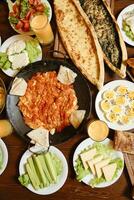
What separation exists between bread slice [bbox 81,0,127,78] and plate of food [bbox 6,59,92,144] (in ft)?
0.76

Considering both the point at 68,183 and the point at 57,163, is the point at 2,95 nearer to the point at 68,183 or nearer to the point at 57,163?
the point at 57,163

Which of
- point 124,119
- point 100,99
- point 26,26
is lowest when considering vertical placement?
point 124,119

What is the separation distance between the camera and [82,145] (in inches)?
108

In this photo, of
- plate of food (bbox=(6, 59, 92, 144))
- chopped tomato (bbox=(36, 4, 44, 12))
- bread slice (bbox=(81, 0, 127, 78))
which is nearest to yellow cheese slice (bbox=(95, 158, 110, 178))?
plate of food (bbox=(6, 59, 92, 144))

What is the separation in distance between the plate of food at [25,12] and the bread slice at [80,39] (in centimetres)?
9

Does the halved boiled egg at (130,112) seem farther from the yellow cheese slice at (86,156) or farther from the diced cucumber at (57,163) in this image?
the diced cucumber at (57,163)

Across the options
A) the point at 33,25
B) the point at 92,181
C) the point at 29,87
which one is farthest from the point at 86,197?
the point at 33,25

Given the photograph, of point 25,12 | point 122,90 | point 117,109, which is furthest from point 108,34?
point 25,12

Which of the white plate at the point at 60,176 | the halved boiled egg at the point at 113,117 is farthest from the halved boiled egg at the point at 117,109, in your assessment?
the white plate at the point at 60,176

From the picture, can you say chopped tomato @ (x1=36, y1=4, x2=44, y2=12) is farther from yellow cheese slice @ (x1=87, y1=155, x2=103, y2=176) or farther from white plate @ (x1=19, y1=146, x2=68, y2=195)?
yellow cheese slice @ (x1=87, y1=155, x2=103, y2=176)

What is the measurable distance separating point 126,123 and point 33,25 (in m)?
0.88

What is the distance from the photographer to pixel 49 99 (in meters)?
2.83

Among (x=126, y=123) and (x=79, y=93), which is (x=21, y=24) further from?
(x=126, y=123)

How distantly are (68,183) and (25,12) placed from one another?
Answer: 121 centimetres
